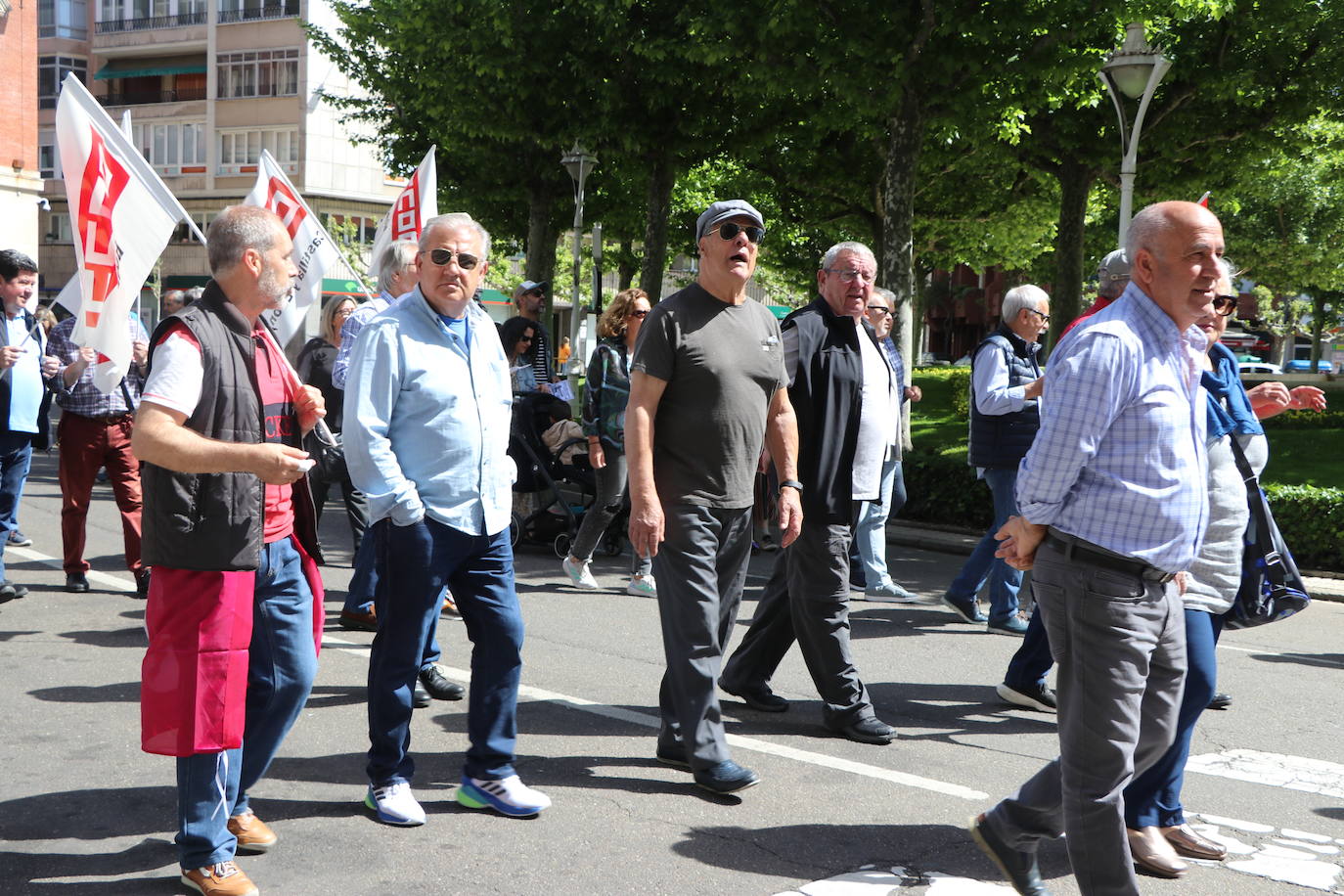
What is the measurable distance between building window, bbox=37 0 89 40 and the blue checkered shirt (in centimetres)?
5627

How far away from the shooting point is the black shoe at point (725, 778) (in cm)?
456

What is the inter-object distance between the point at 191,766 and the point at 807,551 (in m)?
2.58

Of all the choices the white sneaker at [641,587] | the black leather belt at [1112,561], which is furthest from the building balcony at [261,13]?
the black leather belt at [1112,561]

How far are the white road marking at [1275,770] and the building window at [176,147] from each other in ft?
179

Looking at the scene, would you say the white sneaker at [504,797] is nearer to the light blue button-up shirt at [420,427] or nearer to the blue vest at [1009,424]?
the light blue button-up shirt at [420,427]

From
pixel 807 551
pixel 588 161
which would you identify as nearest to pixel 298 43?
pixel 588 161

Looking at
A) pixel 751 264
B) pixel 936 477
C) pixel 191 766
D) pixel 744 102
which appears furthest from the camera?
pixel 744 102

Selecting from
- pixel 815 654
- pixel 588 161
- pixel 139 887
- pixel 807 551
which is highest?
pixel 588 161

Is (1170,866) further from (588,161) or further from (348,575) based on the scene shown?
(588,161)

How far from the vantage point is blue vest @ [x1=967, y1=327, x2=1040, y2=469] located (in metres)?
7.14

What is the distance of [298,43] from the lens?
51.6 metres

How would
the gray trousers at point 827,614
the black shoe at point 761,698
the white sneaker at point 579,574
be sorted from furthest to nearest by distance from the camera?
the white sneaker at point 579,574, the black shoe at point 761,698, the gray trousers at point 827,614

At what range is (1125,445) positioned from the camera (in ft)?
10.8

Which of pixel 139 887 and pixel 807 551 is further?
pixel 807 551
